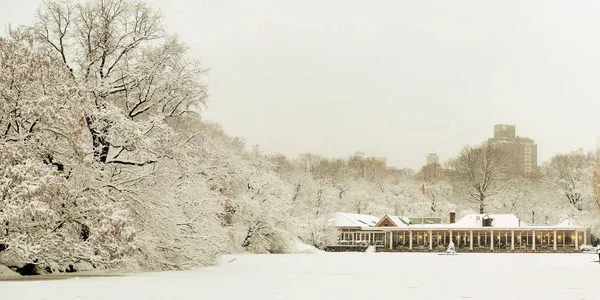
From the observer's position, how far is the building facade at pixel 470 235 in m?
81.2

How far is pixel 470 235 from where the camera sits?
85.9 meters

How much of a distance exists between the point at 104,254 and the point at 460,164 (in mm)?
79877

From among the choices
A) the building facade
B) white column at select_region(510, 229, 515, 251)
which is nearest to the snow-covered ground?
the building facade

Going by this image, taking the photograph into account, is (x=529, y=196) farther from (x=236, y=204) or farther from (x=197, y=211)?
(x=197, y=211)

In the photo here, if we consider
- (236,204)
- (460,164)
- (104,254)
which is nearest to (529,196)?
(460,164)

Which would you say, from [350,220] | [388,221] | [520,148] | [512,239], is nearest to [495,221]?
[512,239]

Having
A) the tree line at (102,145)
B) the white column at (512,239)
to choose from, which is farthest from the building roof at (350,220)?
the tree line at (102,145)

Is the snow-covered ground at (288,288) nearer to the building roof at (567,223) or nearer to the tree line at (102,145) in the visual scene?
the tree line at (102,145)

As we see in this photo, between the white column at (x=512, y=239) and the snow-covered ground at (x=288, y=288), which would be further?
the white column at (x=512, y=239)

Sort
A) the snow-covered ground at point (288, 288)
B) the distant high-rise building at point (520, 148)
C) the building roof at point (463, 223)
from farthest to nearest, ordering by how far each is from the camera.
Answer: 1. the distant high-rise building at point (520, 148)
2. the building roof at point (463, 223)
3. the snow-covered ground at point (288, 288)

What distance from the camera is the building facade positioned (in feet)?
266

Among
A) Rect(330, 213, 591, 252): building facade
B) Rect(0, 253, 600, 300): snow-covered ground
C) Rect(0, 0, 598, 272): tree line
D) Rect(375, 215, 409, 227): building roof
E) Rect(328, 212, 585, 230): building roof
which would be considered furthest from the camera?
Rect(375, 215, 409, 227): building roof

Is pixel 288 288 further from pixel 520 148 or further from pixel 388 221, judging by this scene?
pixel 520 148

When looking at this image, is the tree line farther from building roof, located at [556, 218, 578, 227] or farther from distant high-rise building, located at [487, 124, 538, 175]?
distant high-rise building, located at [487, 124, 538, 175]
